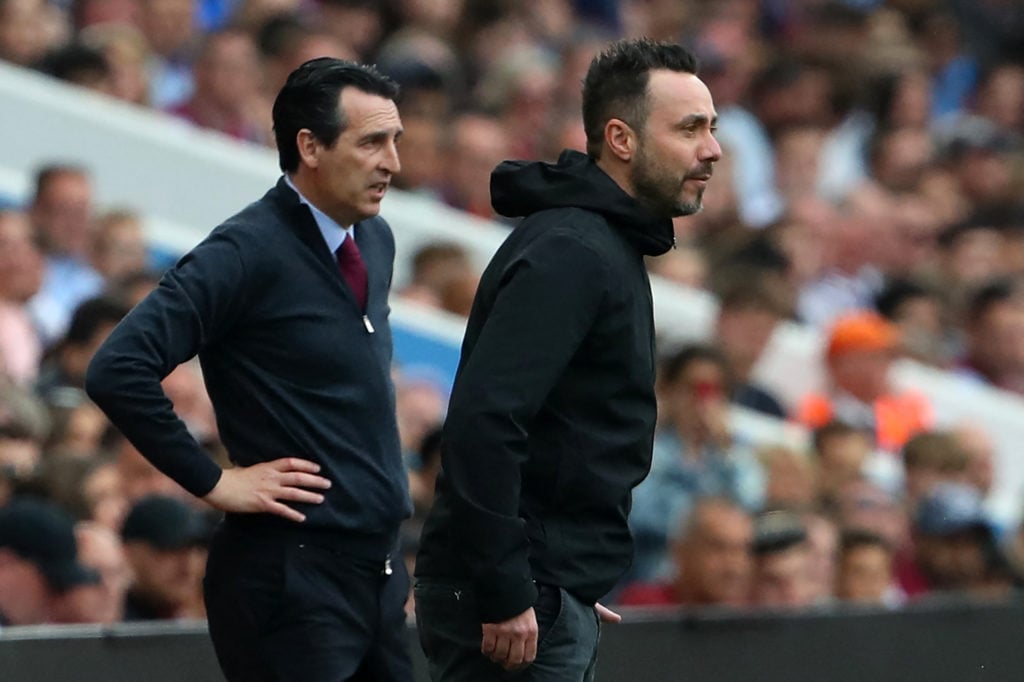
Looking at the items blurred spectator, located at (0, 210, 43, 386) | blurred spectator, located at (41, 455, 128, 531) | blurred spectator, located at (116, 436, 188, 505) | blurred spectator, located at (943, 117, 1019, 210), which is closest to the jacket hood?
blurred spectator, located at (41, 455, 128, 531)

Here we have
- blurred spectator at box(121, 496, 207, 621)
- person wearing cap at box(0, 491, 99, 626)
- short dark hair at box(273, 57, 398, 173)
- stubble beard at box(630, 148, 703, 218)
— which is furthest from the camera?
blurred spectator at box(121, 496, 207, 621)

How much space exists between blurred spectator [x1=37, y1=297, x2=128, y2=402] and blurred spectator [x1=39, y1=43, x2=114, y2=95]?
2.50 meters

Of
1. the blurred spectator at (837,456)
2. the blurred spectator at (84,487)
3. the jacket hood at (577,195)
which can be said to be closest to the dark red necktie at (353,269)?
the jacket hood at (577,195)

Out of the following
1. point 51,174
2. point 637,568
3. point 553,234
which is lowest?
point 637,568

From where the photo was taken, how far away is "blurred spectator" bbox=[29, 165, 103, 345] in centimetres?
844

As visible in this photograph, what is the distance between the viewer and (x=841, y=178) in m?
13.0

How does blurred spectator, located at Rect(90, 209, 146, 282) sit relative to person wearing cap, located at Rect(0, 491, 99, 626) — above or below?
above

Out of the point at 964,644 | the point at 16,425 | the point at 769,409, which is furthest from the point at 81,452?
the point at 769,409

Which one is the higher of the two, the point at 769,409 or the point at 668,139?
the point at 668,139

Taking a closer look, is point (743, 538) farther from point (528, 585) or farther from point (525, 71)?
point (525, 71)

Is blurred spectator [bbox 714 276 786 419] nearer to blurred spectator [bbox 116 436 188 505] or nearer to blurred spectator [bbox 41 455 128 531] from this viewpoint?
blurred spectator [bbox 116 436 188 505]

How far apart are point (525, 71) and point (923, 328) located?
2355mm

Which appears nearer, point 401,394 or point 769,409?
point 401,394

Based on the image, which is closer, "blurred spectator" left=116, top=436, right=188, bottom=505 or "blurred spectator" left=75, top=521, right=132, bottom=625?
"blurred spectator" left=75, top=521, right=132, bottom=625
